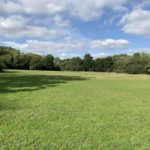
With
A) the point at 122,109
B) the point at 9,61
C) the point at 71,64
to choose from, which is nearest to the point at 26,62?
the point at 9,61

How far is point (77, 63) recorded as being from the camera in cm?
8625

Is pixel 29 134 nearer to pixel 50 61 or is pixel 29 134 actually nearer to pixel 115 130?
pixel 115 130

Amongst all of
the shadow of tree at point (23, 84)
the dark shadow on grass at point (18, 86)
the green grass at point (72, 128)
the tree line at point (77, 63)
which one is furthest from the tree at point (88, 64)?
the green grass at point (72, 128)

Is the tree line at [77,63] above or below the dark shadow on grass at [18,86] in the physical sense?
above

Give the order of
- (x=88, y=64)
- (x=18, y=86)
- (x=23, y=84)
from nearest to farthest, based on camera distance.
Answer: (x=18, y=86) → (x=23, y=84) → (x=88, y=64)

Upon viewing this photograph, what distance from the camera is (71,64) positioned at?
86.6 metres

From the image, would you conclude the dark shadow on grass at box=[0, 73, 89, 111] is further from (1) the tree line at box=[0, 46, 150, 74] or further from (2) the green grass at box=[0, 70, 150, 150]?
(1) the tree line at box=[0, 46, 150, 74]

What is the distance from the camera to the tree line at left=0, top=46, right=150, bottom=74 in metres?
75.7

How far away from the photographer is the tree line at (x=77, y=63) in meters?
75.7

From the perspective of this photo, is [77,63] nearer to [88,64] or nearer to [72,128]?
[88,64]

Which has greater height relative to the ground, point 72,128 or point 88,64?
point 88,64

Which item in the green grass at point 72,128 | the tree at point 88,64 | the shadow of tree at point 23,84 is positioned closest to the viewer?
the green grass at point 72,128

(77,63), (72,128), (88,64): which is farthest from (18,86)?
(77,63)

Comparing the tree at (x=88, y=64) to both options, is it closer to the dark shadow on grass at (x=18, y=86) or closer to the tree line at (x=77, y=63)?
the tree line at (x=77, y=63)
